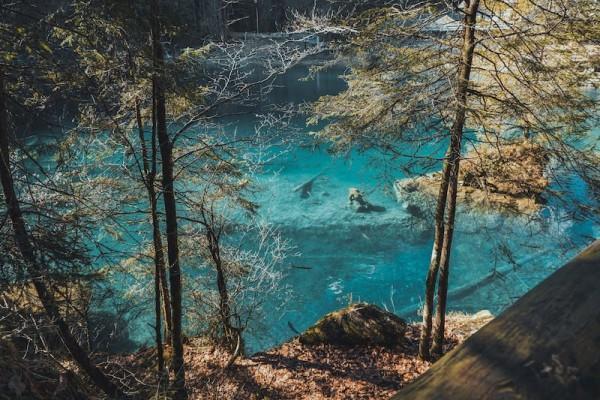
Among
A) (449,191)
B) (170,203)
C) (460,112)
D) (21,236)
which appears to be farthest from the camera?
(449,191)

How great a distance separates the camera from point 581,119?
22.4ft

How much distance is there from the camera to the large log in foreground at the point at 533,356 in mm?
763

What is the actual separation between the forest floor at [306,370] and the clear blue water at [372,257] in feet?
8.45

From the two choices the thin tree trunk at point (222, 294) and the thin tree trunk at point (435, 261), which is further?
the thin tree trunk at point (222, 294)

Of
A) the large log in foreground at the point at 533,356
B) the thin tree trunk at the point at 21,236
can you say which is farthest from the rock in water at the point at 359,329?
the large log in foreground at the point at 533,356

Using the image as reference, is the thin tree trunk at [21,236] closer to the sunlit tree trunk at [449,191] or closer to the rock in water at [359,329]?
the rock in water at [359,329]

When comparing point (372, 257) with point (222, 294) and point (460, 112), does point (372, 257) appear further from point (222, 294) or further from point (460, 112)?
point (460, 112)

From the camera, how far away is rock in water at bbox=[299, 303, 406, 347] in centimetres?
970

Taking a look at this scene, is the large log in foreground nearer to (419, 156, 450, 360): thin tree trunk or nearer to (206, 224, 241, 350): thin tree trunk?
(419, 156, 450, 360): thin tree trunk

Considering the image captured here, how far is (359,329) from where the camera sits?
388 inches

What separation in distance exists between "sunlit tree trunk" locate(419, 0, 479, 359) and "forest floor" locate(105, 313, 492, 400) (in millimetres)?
879

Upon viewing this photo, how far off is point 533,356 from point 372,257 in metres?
17.6

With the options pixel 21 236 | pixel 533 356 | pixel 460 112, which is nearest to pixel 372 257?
pixel 460 112

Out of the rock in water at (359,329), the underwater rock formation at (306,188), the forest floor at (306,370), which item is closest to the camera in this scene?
the forest floor at (306,370)
